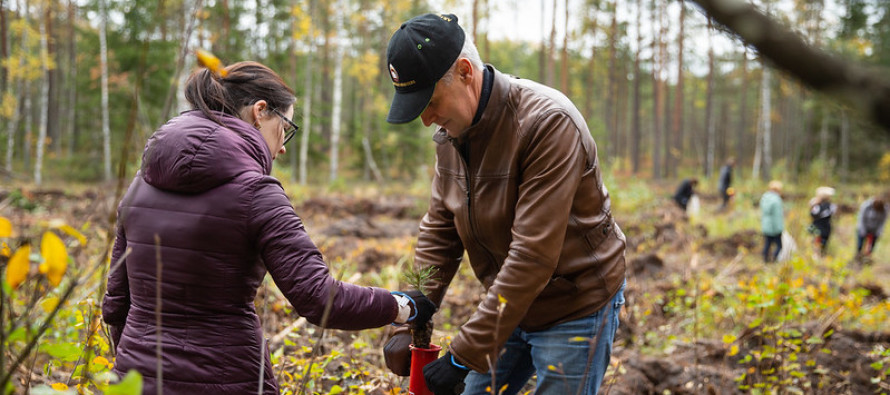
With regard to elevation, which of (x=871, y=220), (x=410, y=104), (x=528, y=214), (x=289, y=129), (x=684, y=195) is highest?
(x=410, y=104)

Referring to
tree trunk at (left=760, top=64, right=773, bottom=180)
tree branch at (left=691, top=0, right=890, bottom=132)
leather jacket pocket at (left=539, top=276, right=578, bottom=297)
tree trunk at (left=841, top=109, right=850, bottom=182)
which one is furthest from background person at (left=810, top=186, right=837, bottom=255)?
tree trunk at (left=841, top=109, right=850, bottom=182)

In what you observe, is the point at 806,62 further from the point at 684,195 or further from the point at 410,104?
the point at 684,195

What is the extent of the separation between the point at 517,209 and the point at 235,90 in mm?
1004

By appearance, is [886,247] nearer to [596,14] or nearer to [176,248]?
[176,248]

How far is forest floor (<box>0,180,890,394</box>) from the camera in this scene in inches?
136

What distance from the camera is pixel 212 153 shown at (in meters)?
1.69

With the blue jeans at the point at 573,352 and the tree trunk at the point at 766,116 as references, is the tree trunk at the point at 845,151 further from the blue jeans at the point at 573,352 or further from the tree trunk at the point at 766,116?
the blue jeans at the point at 573,352

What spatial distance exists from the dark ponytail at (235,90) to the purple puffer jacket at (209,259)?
7cm

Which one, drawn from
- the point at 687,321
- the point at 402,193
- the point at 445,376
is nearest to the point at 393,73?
the point at 445,376

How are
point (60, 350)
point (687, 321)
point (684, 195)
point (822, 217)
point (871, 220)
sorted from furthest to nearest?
point (684, 195) → point (871, 220) → point (822, 217) → point (687, 321) → point (60, 350)

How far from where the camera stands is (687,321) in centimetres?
573

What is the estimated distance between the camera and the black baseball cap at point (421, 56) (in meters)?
1.96

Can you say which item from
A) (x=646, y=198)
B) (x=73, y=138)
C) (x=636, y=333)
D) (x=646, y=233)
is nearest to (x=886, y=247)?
(x=646, y=198)

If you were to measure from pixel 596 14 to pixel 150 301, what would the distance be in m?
32.8
